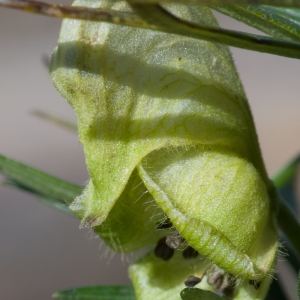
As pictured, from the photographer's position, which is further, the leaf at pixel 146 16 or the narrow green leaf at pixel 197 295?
the narrow green leaf at pixel 197 295

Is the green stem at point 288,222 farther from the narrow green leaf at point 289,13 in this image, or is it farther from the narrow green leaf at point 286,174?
the narrow green leaf at point 286,174

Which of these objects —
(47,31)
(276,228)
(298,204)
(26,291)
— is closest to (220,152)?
(276,228)

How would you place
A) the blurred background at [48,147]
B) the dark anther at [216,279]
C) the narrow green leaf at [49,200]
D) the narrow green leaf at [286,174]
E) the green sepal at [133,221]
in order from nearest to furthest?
1. the green sepal at [133,221]
2. the dark anther at [216,279]
3. the narrow green leaf at [49,200]
4. the narrow green leaf at [286,174]
5. the blurred background at [48,147]

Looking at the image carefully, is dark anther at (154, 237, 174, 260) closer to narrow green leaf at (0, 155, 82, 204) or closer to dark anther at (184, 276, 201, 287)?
dark anther at (184, 276, 201, 287)

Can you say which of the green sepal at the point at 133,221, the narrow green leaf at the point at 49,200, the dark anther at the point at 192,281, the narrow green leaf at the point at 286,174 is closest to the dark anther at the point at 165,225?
the green sepal at the point at 133,221

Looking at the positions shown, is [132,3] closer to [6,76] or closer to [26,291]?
[26,291]

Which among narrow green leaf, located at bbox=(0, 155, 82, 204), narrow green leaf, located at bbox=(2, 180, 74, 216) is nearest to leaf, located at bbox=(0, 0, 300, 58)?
narrow green leaf, located at bbox=(0, 155, 82, 204)
